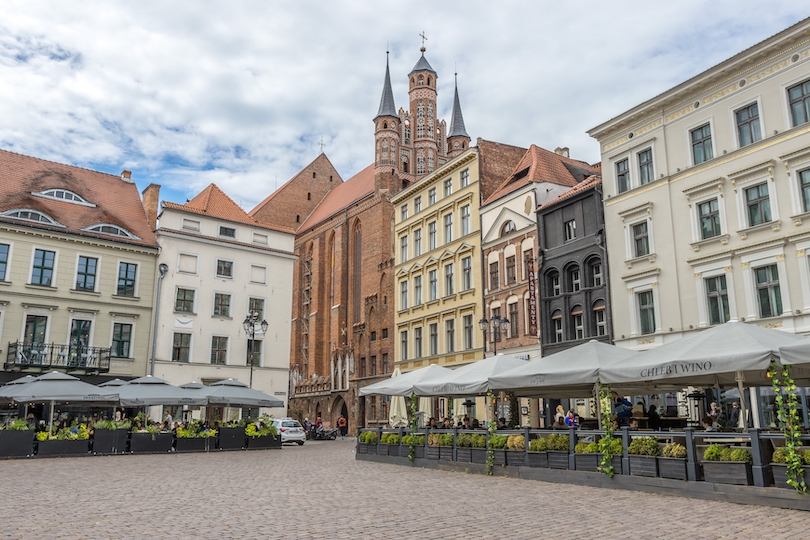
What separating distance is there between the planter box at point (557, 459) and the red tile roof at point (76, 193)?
97.0 ft

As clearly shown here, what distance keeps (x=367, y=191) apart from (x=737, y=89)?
4111cm

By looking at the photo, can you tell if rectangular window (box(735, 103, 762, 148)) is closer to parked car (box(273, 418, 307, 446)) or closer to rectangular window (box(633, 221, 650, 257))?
rectangular window (box(633, 221, 650, 257))

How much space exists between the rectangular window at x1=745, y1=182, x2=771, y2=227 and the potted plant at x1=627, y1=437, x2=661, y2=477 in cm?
1361

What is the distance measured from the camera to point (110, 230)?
125 feet

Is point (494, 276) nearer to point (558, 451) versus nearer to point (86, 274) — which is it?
point (86, 274)

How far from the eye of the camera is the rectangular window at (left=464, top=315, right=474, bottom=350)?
38531mm

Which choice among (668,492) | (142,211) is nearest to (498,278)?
(142,211)

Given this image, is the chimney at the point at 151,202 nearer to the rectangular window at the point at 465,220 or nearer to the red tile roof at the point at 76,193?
the red tile roof at the point at 76,193

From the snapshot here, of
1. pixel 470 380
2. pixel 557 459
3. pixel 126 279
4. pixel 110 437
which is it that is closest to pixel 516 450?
pixel 557 459

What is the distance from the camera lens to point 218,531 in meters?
8.84

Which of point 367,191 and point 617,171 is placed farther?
point 367,191

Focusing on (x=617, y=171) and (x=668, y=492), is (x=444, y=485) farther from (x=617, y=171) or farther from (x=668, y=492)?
(x=617, y=171)

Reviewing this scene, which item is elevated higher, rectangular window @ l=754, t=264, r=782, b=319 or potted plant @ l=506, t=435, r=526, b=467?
rectangular window @ l=754, t=264, r=782, b=319

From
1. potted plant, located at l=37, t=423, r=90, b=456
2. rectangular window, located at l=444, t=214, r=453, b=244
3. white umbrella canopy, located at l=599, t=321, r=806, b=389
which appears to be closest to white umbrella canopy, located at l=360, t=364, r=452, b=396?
white umbrella canopy, located at l=599, t=321, r=806, b=389
